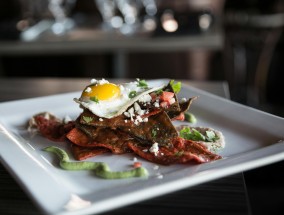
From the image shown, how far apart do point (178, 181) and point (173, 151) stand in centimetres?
29

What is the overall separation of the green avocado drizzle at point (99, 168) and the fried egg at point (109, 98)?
173 mm

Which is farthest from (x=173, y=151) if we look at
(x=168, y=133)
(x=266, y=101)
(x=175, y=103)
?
(x=266, y=101)

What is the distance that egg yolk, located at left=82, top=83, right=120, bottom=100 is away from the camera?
148 centimetres

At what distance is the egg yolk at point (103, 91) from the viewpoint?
1.48 meters

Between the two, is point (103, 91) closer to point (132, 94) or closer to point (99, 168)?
point (132, 94)

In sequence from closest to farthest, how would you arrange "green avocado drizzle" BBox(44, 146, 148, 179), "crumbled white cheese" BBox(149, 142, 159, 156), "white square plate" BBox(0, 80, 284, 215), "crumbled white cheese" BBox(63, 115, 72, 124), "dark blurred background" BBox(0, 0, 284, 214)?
1. "white square plate" BBox(0, 80, 284, 215)
2. "green avocado drizzle" BBox(44, 146, 148, 179)
3. "crumbled white cheese" BBox(149, 142, 159, 156)
4. "crumbled white cheese" BBox(63, 115, 72, 124)
5. "dark blurred background" BBox(0, 0, 284, 214)

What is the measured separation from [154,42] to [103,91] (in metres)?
2.56

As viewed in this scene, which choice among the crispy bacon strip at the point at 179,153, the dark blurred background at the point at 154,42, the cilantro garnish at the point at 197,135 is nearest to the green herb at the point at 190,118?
the cilantro garnish at the point at 197,135

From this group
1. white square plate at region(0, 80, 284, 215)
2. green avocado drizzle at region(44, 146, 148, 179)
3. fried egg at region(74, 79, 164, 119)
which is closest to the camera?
white square plate at region(0, 80, 284, 215)

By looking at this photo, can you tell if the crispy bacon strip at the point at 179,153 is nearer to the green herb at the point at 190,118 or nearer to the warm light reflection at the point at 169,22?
the green herb at the point at 190,118

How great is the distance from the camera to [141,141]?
1.40 m

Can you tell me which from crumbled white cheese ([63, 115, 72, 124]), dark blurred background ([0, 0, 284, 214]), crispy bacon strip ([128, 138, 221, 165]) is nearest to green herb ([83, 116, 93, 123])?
crispy bacon strip ([128, 138, 221, 165])

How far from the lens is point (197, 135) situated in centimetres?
150

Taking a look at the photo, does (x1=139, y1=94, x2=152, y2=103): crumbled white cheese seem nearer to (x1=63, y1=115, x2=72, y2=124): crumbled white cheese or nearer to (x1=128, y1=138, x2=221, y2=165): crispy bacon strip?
(x1=128, y1=138, x2=221, y2=165): crispy bacon strip
